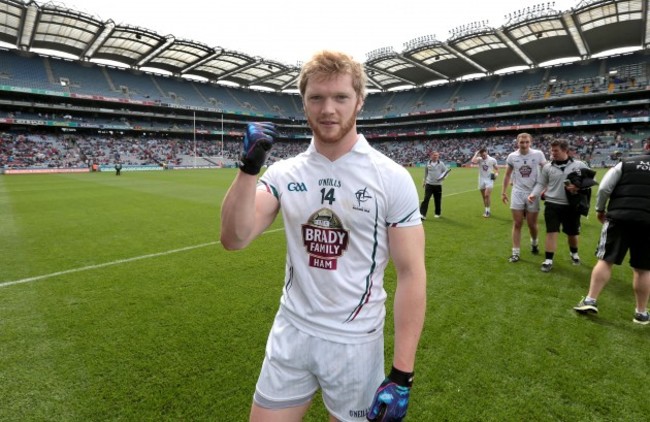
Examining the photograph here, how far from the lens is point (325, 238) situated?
1.68m

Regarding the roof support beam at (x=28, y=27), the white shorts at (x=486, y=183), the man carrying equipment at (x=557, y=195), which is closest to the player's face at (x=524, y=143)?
the man carrying equipment at (x=557, y=195)

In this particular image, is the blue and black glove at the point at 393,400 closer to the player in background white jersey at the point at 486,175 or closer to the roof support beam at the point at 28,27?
the player in background white jersey at the point at 486,175

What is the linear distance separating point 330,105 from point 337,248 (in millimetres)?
672

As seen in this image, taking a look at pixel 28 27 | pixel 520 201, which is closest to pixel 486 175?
pixel 520 201

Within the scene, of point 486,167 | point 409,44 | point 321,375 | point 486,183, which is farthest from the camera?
point 409,44

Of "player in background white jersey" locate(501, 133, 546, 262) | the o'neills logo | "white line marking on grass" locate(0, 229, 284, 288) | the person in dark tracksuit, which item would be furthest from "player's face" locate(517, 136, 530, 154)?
"white line marking on grass" locate(0, 229, 284, 288)

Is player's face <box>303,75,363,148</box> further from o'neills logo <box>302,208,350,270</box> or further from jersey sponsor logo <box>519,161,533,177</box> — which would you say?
jersey sponsor logo <box>519,161,533,177</box>

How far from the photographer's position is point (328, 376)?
1636 millimetres

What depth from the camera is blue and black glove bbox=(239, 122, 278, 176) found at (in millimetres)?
1512

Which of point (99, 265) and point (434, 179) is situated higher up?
point (434, 179)

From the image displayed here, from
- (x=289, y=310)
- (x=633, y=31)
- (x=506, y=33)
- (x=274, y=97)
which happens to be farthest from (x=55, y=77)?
(x=633, y=31)

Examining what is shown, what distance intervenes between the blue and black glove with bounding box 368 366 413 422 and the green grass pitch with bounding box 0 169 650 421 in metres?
1.44

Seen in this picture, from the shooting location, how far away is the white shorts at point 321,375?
1.64 meters

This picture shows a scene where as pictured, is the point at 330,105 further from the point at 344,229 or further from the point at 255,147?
the point at 344,229
